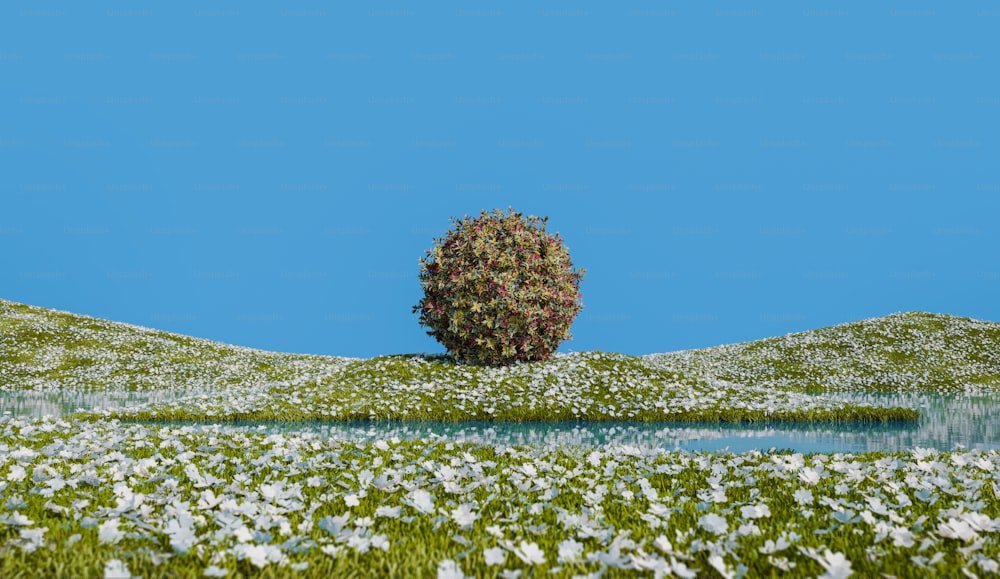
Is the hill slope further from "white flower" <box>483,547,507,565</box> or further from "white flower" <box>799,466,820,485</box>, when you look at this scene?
"white flower" <box>483,547,507,565</box>

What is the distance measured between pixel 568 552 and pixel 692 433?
12.9 m

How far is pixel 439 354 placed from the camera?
89.2 ft

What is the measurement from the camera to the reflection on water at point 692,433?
14.3 meters

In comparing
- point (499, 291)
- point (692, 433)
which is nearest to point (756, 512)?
point (692, 433)

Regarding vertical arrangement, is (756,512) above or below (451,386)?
below

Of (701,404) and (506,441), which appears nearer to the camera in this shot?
(506,441)

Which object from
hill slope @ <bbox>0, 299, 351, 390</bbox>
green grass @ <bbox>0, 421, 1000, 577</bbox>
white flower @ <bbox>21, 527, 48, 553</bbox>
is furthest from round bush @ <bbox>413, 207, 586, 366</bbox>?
white flower @ <bbox>21, 527, 48, 553</bbox>

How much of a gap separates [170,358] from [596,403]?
89.5ft


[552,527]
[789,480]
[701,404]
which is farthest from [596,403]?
[552,527]

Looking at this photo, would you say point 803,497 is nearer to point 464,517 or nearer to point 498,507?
point 498,507

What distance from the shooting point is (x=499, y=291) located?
23328 mm

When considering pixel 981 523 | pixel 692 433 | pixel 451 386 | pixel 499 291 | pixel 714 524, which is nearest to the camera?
pixel 714 524

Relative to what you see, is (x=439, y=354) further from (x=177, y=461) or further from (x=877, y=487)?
(x=877, y=487)

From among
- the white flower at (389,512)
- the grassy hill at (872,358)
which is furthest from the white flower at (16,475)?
the grassy hill at (872,358)
